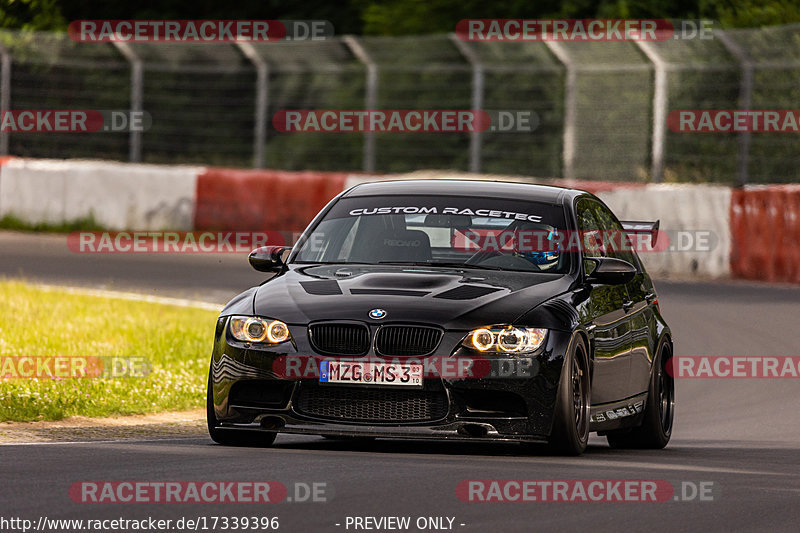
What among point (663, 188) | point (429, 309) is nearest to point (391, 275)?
point (429, 309)

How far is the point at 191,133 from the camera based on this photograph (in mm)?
29547

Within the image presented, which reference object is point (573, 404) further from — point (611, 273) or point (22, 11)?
point (22, 11)

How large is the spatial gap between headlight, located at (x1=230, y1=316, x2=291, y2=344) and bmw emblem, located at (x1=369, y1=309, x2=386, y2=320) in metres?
0.43

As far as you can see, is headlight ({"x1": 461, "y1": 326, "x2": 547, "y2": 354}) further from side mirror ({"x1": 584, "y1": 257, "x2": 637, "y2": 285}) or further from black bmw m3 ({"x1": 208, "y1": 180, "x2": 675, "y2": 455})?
side mirror ({"x1": 584, "y1": 257, "x2": 637, "y2": 285})

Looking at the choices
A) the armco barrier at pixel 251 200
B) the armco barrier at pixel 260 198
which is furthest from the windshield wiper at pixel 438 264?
the armco barrier at pixel 260 198

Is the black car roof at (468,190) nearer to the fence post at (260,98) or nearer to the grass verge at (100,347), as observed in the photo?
the grass verge at (100,347)

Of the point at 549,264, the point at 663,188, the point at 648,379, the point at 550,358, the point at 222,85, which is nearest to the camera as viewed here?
the point at 550,358

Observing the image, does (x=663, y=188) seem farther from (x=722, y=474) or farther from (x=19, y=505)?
(x=19, y=505)

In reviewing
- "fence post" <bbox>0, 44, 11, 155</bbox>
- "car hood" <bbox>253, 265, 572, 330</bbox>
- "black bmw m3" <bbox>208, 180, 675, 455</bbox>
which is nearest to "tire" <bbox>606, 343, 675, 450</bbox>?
"black bmw m3" <bbox>208, 180, 675, 455</bbox>

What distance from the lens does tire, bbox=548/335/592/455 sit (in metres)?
9.38

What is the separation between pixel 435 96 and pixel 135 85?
4.45 meters

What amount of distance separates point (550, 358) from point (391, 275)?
1039 mm

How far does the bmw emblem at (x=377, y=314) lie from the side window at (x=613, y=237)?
2.30 metres

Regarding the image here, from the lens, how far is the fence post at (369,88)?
88.5ft
